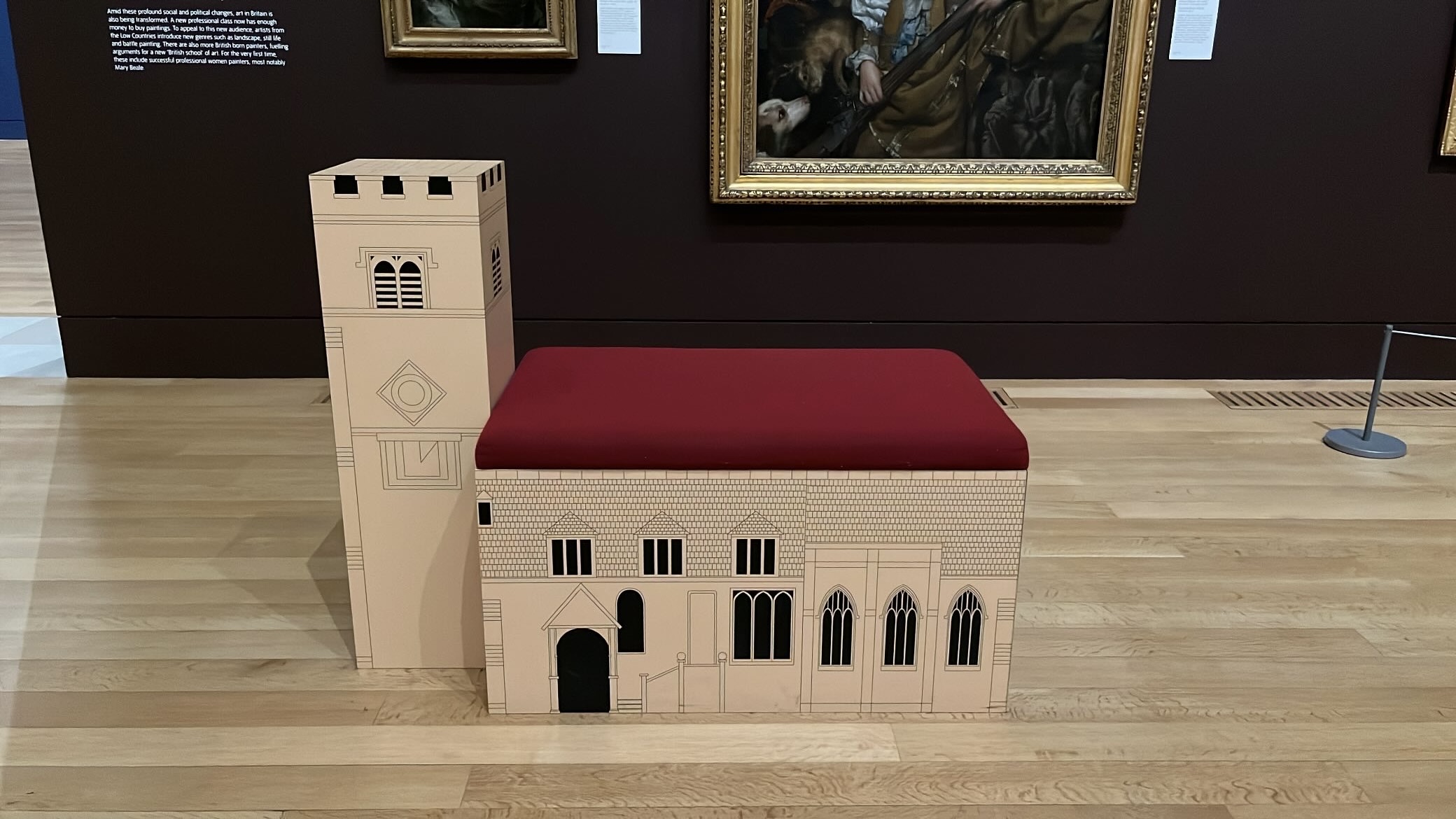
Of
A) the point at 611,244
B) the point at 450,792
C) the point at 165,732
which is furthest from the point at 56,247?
the point at 450,792

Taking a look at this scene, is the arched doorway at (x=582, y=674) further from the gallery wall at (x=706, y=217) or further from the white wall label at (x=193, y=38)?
the white wall label at (x=193, y=38)

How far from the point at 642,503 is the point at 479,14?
2.82 metres

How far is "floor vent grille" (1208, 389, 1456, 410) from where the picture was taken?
461 cm

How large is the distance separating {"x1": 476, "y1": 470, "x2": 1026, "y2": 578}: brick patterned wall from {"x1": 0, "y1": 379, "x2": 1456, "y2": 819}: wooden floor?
394mm

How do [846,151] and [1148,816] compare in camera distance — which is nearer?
[1148,816]

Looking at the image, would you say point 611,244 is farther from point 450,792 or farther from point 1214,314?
point 450,792

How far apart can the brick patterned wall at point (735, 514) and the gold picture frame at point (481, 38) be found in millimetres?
2673

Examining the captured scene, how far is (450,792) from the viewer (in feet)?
7.09

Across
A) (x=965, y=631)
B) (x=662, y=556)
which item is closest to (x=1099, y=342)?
(x=965, y=631)

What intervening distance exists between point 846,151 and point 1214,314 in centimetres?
179

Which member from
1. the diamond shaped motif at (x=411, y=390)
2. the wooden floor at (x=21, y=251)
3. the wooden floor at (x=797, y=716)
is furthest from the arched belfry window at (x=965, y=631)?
the wooden floor at (x=21, y=251)

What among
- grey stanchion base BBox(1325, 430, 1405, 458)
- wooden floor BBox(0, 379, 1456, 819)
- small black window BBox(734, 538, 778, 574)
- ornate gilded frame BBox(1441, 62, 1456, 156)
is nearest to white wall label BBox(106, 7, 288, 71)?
wooden floor BBox(0, 379, 1456, 819)

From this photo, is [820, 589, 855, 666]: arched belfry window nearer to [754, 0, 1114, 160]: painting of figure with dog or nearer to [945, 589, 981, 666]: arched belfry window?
[945, 589, 981, 666]: arched belfry window

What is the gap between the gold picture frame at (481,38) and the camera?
14.2 feet
